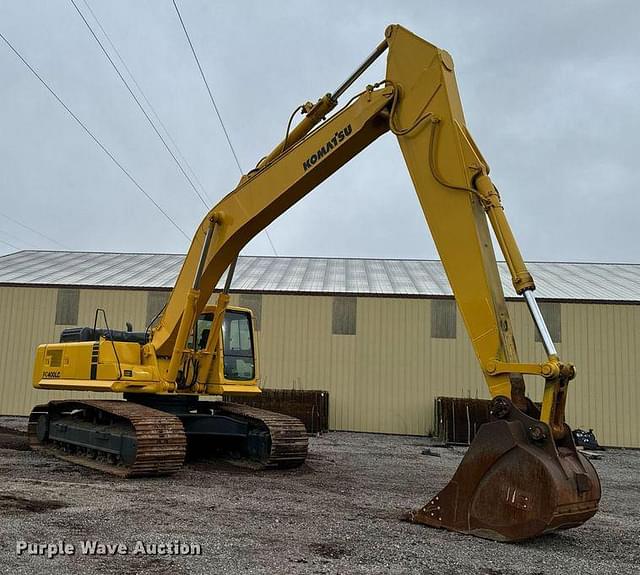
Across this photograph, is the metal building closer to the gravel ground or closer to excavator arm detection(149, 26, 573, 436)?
the gravel ground

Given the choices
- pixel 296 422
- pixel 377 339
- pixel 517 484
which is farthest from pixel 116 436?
pixel 377 339

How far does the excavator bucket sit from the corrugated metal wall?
1417cm

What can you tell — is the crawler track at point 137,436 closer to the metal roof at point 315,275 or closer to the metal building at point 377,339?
the metal building at point 377,339

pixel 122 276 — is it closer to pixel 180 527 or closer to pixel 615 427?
pixel 615 427

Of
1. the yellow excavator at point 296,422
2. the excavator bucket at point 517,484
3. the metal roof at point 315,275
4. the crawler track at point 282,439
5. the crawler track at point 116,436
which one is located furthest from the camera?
the metal roof at point 315,275

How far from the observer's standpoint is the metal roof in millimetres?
21734

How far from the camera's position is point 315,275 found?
2522 centimetres

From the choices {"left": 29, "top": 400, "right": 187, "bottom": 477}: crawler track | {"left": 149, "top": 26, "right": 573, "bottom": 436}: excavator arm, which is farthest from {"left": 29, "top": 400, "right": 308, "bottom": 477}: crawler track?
{"left": 149, "top": 26, "right": 573, "bottom": 436}: excavator arm

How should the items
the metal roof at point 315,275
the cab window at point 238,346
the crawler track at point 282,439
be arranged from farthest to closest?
the metal roof at point 315,275
the cab window at point 238,346
the crawler track at point 282,439

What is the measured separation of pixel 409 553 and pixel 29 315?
773 inches

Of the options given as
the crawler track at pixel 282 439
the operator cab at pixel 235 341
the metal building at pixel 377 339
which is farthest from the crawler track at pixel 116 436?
the metal building at pixel 377 339

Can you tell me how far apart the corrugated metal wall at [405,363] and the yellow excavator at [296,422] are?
29.9 ft

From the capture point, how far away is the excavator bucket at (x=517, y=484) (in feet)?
17.6

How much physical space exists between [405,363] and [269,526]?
14.3 meters
